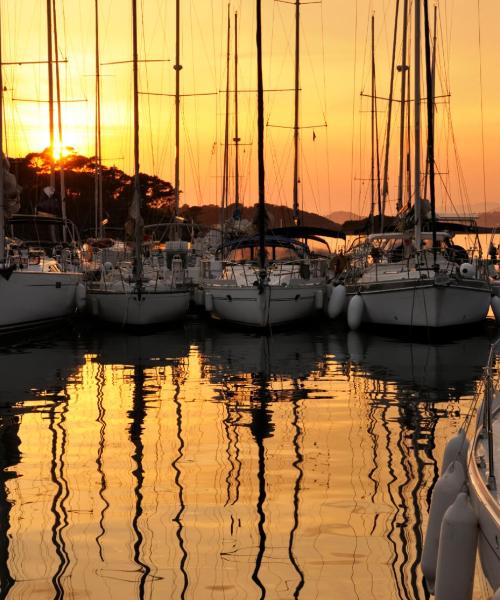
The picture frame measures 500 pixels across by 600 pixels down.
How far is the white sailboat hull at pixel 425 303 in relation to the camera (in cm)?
2808

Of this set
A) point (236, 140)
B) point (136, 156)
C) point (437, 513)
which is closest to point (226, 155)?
point (236, 140)

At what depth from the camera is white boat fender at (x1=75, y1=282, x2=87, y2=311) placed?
32.2m

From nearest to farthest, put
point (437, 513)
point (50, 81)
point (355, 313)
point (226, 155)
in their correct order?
1. point (437, 513)
2. point (355, 313)
3. point (50, 81)
4. point (226, 155)

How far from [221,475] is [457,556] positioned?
16.7ft

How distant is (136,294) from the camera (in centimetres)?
3081

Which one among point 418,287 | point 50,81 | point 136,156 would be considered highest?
point 50,81

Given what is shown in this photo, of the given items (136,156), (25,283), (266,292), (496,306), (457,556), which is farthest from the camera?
(136,156)

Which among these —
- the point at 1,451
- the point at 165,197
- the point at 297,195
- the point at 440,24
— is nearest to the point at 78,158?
the point at 165,197

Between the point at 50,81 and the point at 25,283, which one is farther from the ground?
the point at 50,81

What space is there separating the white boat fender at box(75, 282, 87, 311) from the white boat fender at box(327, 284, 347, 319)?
7.47 m

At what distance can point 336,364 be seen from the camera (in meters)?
22.6

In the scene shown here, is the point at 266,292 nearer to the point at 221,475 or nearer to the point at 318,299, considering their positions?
the point at 318,299

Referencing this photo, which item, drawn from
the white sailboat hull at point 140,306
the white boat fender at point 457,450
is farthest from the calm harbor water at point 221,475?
the white sailboat hull at point 140,306

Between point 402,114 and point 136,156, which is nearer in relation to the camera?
point 136,156
